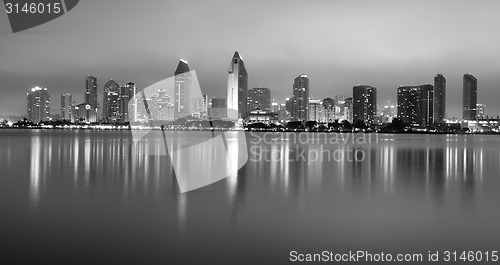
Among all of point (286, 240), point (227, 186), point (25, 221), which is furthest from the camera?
point (227, 186)

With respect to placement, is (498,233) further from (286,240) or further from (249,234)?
(249,234)

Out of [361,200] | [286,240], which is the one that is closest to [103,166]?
[361,200]

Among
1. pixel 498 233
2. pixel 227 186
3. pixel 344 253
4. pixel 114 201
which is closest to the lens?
pixel 344 253

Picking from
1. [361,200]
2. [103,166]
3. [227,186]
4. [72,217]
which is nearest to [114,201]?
[72,217]

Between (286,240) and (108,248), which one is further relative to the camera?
(286,240)

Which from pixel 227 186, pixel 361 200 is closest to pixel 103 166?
pixel 227 186

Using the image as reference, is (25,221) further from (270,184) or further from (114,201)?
(270,184)

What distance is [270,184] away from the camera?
57.9 ft

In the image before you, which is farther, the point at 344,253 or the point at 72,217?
the point at 72,217

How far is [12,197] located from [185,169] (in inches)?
379

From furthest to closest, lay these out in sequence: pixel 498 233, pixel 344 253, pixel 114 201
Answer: pixel 114 201 → pixel 498 233 → pixel 344 253

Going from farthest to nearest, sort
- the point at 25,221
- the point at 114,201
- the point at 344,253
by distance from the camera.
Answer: the point at 114,201, the point at 25,221, the point at 344,253

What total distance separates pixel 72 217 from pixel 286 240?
550 centimetres

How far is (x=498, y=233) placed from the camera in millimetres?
9836
